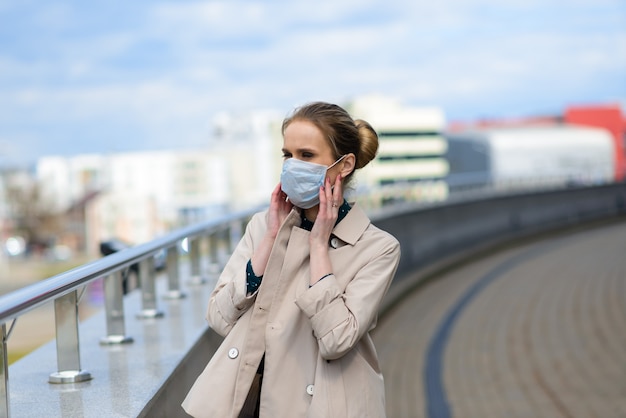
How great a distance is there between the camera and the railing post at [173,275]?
23.9 ft

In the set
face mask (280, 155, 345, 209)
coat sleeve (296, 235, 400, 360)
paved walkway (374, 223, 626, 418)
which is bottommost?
paved walkway (374, 223, 626, 418)

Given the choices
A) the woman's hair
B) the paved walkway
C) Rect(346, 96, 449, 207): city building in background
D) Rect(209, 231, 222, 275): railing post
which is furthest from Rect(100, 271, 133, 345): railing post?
Rect(346, 96, 449, 207): city building in background

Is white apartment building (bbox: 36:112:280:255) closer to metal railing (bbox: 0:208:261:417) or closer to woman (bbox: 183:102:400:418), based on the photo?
metal railing (bbox: 0:208:261:417)

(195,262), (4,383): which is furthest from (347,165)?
(195,262)

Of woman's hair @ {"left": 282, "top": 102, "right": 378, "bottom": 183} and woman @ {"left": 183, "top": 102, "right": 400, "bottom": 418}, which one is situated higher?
woman's hair @ {"left": 282, "top": 102, "right": 378, "bottom": 183}

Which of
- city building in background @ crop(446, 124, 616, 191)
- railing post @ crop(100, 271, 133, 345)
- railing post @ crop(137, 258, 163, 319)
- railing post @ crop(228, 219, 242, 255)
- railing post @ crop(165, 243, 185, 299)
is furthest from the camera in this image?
city building in background @ crop(446, 124, 616, 191)

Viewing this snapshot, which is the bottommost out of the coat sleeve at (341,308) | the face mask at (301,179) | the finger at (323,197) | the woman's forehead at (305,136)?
the coat sleeve at (341,308)

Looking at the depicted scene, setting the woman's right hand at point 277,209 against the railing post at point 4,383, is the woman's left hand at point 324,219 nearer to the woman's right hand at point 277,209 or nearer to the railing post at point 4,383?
the woman's right hand at point 277,209

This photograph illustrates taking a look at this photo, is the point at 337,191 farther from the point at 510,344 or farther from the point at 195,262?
the point at 510,344

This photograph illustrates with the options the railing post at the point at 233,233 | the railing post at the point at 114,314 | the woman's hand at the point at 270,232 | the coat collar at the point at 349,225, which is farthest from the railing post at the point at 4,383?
the railing post at the point at 233,233

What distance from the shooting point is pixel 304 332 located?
10.3 ft

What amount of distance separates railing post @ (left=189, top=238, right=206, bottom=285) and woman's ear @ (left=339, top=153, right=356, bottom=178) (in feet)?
15.9

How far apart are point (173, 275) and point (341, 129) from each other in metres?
4.41

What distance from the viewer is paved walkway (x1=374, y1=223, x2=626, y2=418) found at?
7832 millimetres
